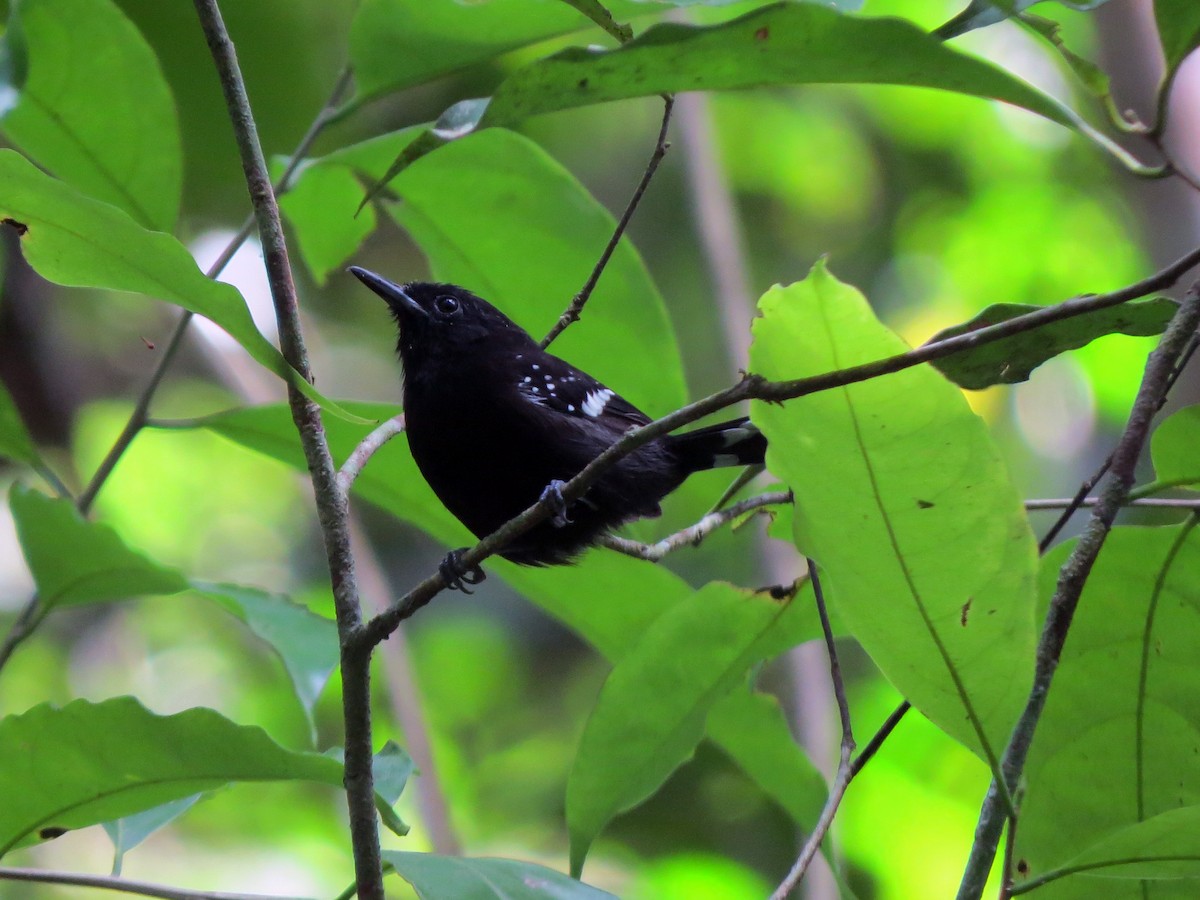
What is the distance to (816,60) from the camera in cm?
146

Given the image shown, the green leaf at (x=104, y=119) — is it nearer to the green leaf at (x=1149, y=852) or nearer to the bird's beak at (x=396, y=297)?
the bird's beak at (x=396, y=297)

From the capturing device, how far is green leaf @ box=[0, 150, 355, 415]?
1.46 m

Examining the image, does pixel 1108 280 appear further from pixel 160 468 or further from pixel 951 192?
pixel 160 468

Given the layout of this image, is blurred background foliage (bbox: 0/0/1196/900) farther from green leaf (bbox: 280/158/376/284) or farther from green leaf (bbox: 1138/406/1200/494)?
green leaf (bbox: 1138/406/1200/494)

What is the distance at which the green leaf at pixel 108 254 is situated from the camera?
146 cm

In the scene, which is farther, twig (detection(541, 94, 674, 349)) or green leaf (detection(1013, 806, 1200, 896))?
twig (detection(541, 94, 674, 349))

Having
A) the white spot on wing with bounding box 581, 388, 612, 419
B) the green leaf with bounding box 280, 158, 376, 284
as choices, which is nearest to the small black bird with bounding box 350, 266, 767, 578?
the white spot on wing with bounding box 581, 388, 612, 419

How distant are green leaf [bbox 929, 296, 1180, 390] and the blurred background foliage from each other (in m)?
1.25

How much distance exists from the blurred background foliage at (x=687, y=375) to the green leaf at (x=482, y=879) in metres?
1.61

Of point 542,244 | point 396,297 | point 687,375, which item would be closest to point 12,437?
point 542,244

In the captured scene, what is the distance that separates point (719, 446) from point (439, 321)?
97 cm

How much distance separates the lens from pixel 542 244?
254cm

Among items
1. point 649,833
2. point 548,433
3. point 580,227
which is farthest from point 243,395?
point 649,833

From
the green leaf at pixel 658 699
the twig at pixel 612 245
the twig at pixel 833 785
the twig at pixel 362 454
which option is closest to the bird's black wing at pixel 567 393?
the twig at pixel 362 454
